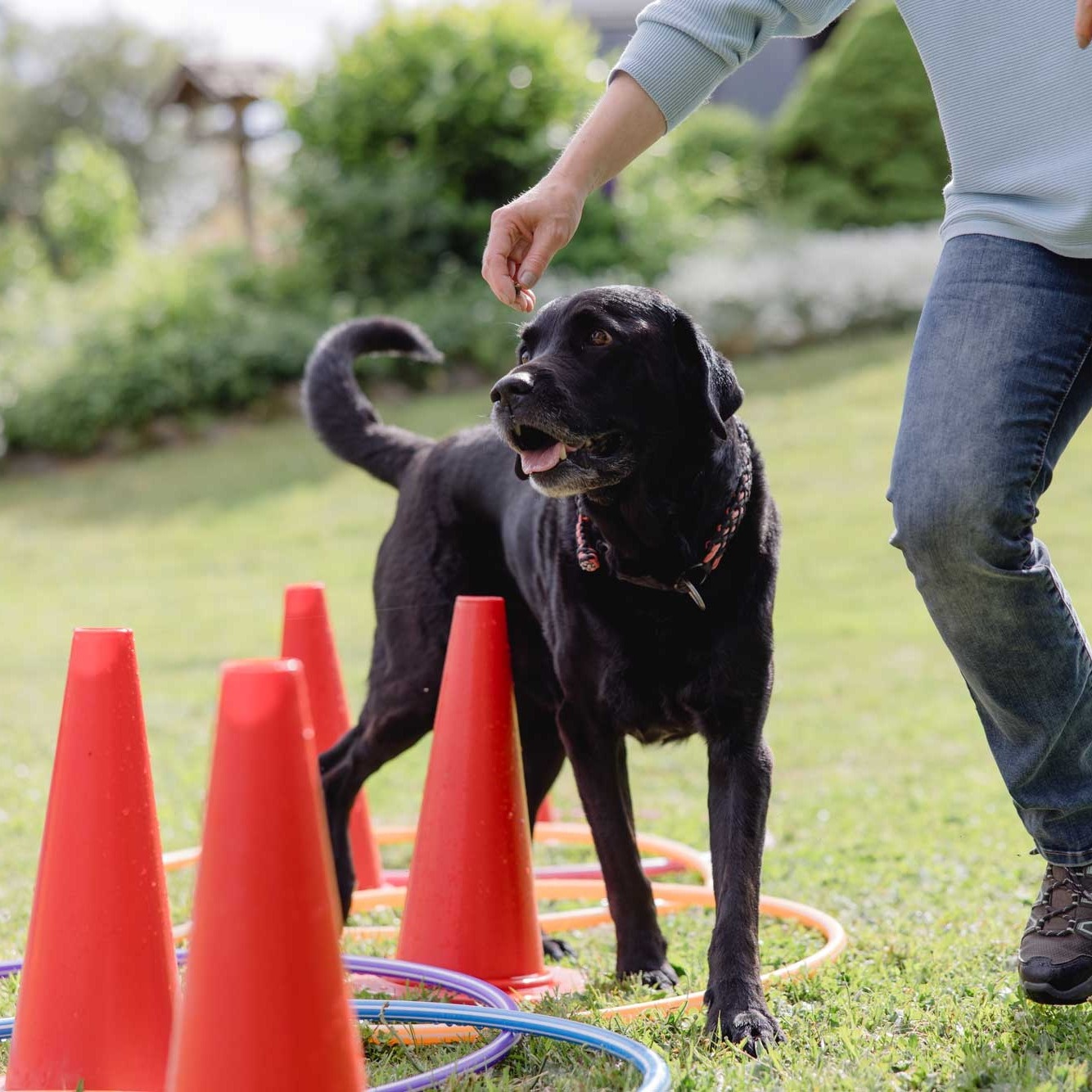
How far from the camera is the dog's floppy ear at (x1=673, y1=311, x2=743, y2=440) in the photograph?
312 centimetres

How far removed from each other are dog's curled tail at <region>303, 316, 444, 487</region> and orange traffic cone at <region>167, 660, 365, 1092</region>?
224 centimetres

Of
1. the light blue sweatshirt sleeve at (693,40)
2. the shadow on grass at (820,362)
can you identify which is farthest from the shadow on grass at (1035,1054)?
the shadow on grass at (820,362)

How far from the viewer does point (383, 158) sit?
16.3 meters

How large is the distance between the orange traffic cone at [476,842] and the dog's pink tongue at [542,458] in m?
0.51

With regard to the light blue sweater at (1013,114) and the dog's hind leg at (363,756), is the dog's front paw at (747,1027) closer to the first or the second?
the dog's hind leg at (363,756)

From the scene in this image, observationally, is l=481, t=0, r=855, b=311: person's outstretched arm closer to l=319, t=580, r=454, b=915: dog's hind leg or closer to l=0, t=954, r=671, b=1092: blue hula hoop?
l=319, t=580, r=454, b=915: dog's hind leg

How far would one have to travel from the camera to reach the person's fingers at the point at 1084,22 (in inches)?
90.2

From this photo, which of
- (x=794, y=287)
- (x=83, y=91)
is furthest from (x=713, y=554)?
(x=83, y=91)

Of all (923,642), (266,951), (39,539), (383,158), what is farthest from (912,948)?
(383,158)

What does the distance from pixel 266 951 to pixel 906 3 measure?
6.95 feet

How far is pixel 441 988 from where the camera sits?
3229mm

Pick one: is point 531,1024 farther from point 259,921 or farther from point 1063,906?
point 1063,906

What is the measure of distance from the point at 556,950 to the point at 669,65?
2312 mm

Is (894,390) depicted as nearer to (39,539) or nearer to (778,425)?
(778,425)
